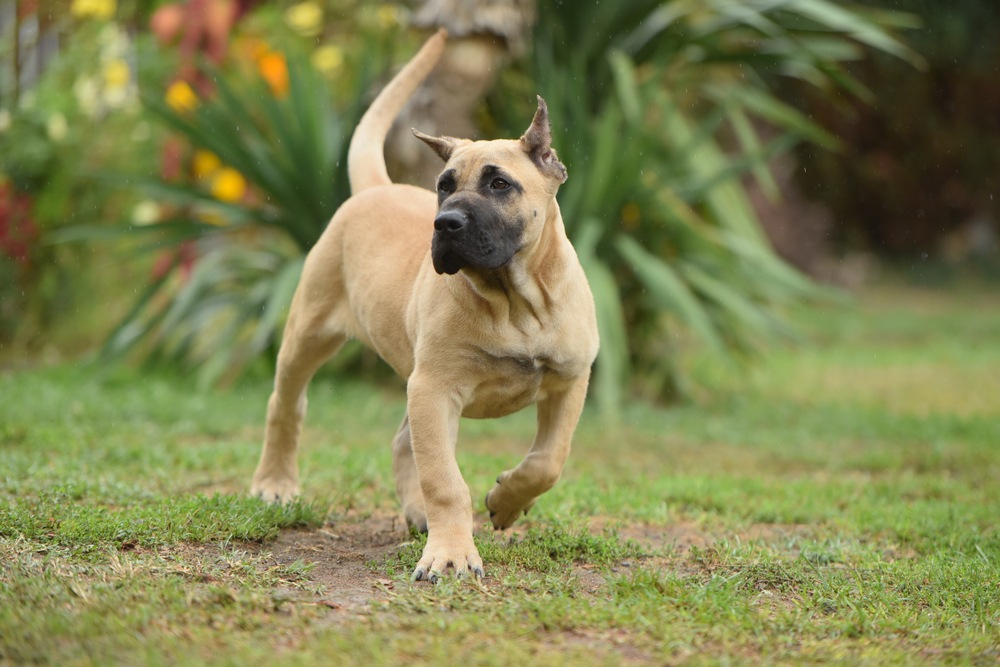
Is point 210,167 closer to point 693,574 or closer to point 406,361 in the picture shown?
point 406,361

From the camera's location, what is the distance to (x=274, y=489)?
190 inches

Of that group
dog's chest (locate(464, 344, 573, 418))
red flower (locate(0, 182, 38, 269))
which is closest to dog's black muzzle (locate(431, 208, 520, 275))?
dog's chest (locate(464, 344, 573, 418))

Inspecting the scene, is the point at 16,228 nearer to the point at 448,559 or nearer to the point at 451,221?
the point at 451,221

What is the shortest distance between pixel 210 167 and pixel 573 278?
6786 millimetres

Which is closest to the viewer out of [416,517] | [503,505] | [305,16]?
[503,505]

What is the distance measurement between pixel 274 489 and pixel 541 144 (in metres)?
1.93

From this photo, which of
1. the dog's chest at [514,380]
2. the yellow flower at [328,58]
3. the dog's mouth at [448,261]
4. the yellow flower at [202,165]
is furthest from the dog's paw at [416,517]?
the yellow flower at [328,58]

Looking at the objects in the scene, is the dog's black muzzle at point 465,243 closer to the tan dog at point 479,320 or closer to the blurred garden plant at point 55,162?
the tan dog at point 479,320

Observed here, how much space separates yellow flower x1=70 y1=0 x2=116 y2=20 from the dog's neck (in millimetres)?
8250

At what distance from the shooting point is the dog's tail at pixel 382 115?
5.01 meters

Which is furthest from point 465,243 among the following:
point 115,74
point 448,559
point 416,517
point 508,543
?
point 115,74

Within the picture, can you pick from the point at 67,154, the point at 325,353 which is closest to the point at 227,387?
the point at 67,154

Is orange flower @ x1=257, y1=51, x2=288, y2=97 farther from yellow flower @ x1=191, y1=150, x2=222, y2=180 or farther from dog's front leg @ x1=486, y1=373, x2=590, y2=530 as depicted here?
dog's front leg @ x1=486, y1=373, x2=590, y2=530

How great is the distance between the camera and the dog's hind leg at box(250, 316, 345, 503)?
4.69 metres
